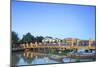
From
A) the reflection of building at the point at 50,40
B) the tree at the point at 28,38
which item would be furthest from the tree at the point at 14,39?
the reflection of building at the point at 50,40

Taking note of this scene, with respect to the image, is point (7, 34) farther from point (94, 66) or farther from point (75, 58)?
point (94, 66)

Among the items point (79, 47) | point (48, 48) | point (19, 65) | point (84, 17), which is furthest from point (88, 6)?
point (19, 65)

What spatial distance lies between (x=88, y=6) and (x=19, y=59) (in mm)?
1085

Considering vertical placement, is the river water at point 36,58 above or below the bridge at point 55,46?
below

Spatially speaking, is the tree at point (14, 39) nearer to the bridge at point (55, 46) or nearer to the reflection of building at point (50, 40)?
the bridge at point (55, 46)

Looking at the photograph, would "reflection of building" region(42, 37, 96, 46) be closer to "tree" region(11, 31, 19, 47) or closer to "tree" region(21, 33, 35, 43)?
"tree" region(21, 33, 35, 43)

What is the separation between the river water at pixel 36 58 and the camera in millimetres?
2265

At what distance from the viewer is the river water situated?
227 centimetres

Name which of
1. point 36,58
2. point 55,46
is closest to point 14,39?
point 36,58

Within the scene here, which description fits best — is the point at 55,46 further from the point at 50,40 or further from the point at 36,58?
the point at 36,58

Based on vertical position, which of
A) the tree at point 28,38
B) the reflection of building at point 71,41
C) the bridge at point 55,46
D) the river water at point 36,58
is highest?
the tree at point 28,38

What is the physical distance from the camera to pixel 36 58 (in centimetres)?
235

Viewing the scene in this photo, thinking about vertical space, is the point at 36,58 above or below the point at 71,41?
below
